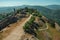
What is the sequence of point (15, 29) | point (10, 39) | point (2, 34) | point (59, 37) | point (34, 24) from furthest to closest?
point (59, 37) → point (34, 24) → point (15, 29) → point (2, 34) → point (10, 39)

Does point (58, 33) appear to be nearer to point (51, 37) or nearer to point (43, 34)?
point (51, 37)

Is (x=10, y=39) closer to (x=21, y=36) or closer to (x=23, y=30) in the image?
→ (x=21, y=36)

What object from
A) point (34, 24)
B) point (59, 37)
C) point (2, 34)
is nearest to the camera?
point (2, 34)

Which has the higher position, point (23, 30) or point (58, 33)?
point (23, 30)

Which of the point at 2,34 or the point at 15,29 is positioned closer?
the point at 2,34

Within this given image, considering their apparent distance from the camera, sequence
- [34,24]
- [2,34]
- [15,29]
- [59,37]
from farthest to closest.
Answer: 1. [59,37]
2. [34,24]
3. [15,29]
4. [2,34]

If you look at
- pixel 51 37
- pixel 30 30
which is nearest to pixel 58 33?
pixel 51 37

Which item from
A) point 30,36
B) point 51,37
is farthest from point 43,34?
point 30,36

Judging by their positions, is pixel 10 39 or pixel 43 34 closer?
pixel 10 39

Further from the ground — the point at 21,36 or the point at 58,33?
the point at 21,36
